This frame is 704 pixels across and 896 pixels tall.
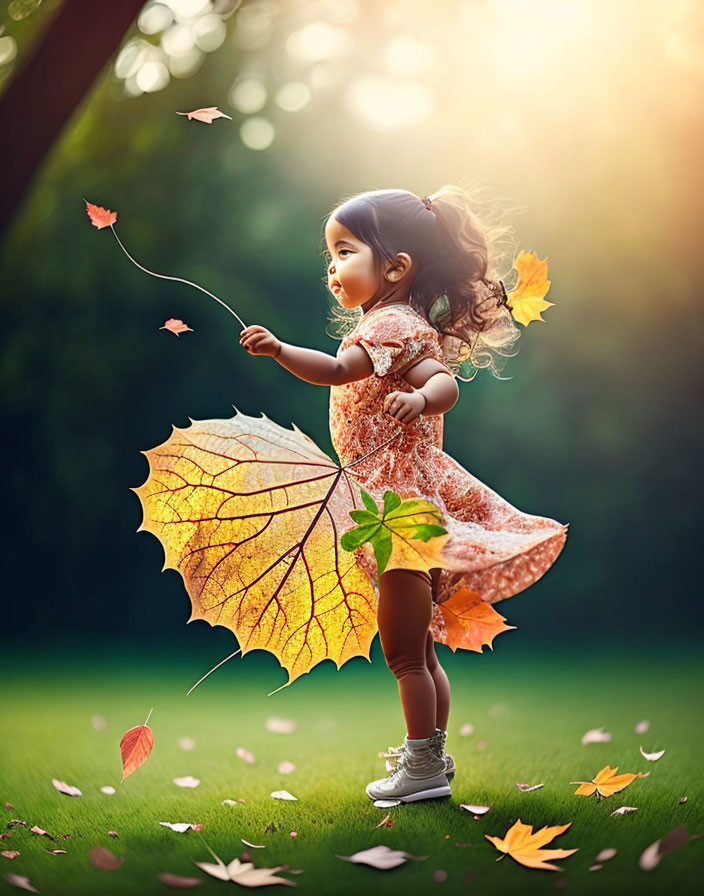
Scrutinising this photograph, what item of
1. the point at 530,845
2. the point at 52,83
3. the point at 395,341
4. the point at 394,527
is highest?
the point at 52,83

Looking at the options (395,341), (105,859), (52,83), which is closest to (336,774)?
(105,859)

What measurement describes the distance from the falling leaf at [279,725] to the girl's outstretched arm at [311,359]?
811 millimetres

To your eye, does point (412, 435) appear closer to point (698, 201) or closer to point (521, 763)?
point (521, 763)

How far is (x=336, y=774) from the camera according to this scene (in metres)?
1.39

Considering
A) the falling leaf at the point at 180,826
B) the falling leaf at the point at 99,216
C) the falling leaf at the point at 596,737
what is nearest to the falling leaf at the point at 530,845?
the falling leaf at the point at 180,826

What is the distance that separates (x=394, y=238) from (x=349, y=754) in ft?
2.70

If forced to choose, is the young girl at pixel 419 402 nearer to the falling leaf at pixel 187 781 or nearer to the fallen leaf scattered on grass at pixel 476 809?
the fallen leaf scattered on grass at pixel 476 809

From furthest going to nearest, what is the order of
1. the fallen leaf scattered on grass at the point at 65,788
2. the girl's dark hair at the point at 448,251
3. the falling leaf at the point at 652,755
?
the falling leaf at the point at 652,755 < the fallen leaf scattered on grass at the point at 65,788 < the girl's dark hair at the point at 448,251

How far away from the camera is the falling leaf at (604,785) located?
127 centimetres

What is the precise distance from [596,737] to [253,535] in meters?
0.83

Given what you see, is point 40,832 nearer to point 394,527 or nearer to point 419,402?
point 394,527

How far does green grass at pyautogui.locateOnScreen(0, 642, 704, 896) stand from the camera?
1008 mm

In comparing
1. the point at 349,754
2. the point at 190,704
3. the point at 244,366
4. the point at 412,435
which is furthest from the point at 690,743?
the point at 244,366

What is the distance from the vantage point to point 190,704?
174 centimetres
